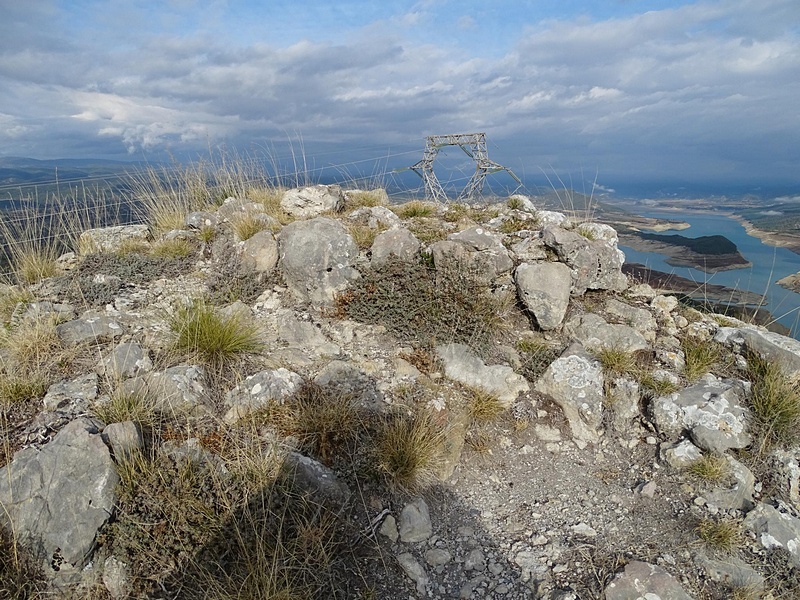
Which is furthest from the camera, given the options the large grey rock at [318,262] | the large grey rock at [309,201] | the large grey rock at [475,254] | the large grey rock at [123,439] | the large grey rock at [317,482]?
the large grey rock at [309,201]

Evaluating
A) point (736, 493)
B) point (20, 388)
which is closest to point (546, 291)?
point (736, 493)

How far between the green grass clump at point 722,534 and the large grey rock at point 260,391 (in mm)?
A: 4136

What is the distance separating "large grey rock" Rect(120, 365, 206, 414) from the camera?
4023 millimetres

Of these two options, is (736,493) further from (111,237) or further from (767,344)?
(111,237)

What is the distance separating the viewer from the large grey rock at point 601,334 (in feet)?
18.7

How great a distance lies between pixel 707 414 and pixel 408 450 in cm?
347

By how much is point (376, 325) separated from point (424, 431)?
2102 mm

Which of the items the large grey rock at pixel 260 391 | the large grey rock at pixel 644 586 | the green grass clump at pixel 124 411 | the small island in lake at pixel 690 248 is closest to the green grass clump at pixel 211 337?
the large grey rock at pixel 260 391

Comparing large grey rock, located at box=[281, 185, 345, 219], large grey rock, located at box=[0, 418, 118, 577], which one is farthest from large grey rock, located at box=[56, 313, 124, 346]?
large grey rock, located at box=[281, 185, 345, 219]

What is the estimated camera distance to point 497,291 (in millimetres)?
6379

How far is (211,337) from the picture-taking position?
15.7ft

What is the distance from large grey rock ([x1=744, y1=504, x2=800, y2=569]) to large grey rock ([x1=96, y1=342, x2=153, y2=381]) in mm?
6186

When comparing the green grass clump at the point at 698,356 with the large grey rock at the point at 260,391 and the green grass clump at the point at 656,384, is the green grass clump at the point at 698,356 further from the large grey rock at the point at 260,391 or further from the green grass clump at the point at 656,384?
the large grey rock at the point at 260,391

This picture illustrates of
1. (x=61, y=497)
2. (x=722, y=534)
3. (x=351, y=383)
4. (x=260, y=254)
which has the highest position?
(x=260, y=254)
